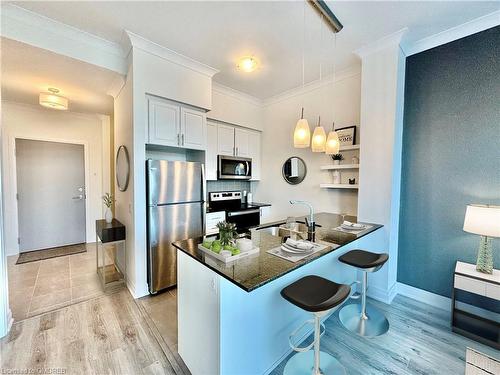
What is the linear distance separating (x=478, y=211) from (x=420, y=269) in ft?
3.12

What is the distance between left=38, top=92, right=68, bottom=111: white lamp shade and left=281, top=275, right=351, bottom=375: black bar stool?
13.3 ft

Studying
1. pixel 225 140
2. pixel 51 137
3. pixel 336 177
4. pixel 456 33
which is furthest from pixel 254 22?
pixel 51 137

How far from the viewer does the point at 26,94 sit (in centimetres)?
324

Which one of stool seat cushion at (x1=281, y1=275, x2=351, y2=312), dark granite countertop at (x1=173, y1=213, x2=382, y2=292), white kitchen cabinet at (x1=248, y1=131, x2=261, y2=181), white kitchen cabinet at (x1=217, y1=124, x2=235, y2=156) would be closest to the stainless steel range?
white kitchen cabinet at (x1=248, y1=131, x2=261, y2=181)

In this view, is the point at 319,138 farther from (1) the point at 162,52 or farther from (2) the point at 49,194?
(2) the point at 49,194

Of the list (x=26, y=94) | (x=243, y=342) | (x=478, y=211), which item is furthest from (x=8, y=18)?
(x=478, y=211)

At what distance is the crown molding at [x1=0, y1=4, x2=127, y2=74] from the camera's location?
1941 mm

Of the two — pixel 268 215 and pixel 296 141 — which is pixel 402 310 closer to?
pixel 296 141

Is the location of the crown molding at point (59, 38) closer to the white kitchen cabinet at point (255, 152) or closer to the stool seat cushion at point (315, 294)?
the white kitchen cabinet at point (255, 152)

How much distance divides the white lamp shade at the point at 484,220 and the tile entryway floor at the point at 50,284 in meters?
3.96

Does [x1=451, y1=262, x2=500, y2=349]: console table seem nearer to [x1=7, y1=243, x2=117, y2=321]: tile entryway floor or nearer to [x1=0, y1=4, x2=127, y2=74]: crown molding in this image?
[x1=7, y1=243, x2=117, y2=321]: tile entryway floor

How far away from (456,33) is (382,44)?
0.67m

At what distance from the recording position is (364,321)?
209 cm

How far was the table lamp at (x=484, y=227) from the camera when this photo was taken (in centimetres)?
179
